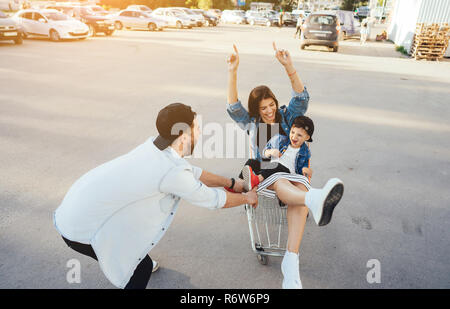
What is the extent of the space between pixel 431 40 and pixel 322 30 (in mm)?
4532

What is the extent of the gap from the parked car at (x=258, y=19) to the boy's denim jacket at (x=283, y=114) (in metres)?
→ 32.1

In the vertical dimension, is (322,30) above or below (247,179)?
above

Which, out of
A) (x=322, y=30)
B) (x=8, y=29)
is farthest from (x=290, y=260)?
(x=8, y=29)

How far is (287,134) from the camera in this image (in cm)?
279

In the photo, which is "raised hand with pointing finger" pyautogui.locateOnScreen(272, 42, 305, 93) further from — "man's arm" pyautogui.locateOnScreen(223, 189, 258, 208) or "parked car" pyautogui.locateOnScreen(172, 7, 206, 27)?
"parked car" pyautogui.locateOnScreen(172, 7, 206, 27)

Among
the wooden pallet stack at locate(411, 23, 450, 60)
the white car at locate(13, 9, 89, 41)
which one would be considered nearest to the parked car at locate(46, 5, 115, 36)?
the white car at locate(13, 9, 89, 41)

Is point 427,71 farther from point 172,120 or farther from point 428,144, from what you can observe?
point 172,120

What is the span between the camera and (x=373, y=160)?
4.29m

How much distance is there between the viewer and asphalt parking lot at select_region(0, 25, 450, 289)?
241 centimetres

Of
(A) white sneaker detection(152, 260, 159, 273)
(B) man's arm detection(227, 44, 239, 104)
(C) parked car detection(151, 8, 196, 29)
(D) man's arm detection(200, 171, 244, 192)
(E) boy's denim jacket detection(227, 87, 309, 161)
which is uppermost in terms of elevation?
(C) parked car detection(151, 8, 196, 29)

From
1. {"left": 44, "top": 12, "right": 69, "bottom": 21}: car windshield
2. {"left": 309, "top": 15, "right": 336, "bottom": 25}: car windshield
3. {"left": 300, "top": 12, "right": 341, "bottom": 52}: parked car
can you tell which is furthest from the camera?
{"left": 44, "top": 12, "right": 69, "bottom": 21}: car windshield

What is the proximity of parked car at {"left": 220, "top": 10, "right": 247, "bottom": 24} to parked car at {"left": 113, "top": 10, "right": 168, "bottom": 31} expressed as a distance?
14282mm

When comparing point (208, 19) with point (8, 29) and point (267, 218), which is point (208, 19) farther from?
point (267, 218)
